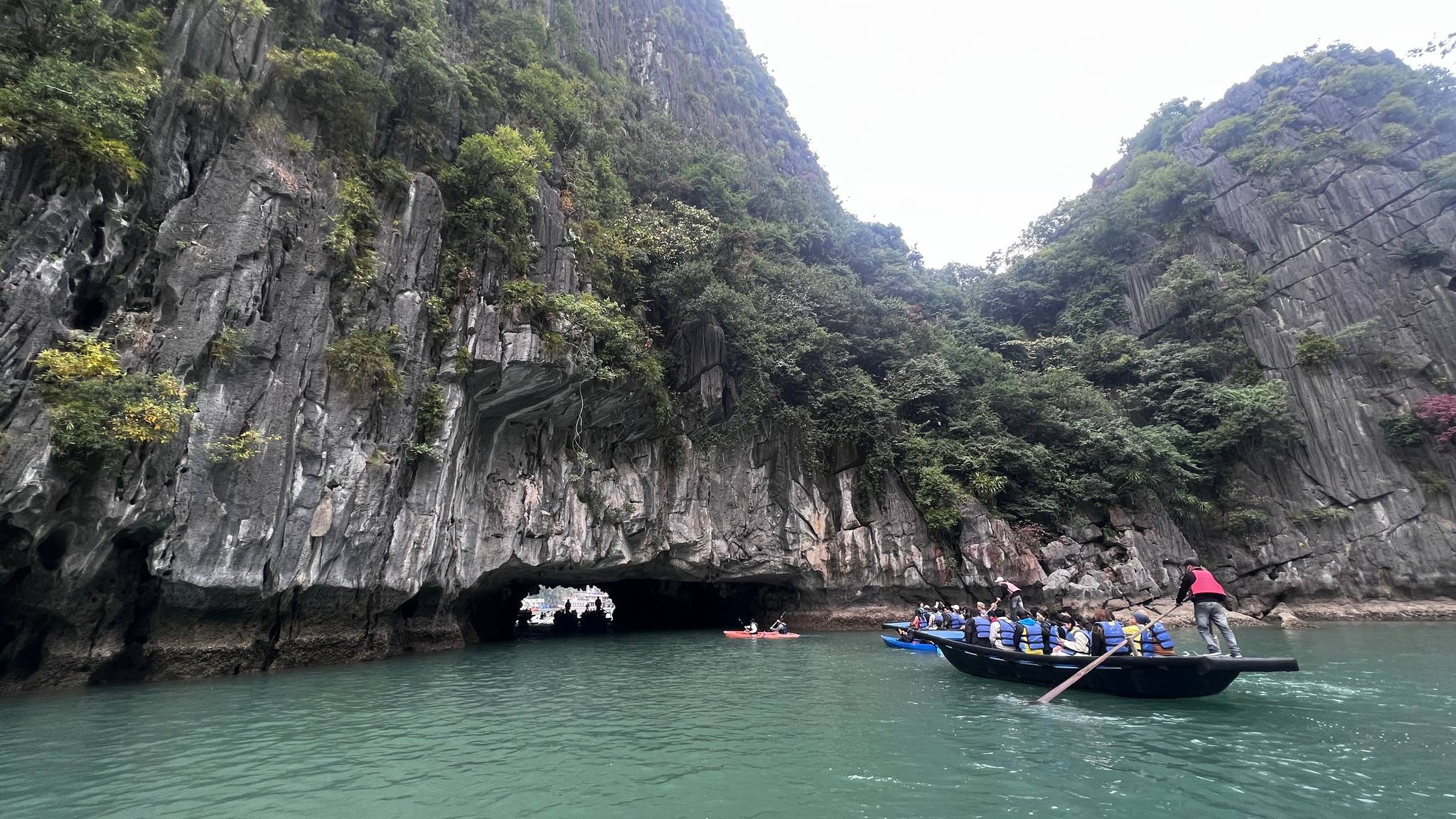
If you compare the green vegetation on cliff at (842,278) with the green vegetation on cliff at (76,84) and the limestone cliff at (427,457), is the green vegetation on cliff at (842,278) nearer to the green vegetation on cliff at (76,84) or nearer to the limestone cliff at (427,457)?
the limestone cliff at (427,457)

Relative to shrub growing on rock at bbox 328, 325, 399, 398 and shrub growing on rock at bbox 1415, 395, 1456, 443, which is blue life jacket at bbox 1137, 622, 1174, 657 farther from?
shrub growing on rock at bbox 1415, 395, 1456, 443

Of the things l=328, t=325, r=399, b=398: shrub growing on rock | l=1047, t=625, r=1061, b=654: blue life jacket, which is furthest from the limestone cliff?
l=1047, t=625, r=1061, b=654: blue life jacket

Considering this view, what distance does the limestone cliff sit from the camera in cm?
1016

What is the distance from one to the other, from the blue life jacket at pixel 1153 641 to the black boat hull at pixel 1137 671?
0.49m

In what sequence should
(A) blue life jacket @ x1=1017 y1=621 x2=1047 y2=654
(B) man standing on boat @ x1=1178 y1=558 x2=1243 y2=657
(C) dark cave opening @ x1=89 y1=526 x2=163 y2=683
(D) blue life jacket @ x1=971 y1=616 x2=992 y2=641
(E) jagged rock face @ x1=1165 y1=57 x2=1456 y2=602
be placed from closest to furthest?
(B) man standing on boat @ x1=1178 y1=558 x2=1243 y2=657
(C) dark cave opening @ x1=89 y1=526 x2=163 y2=683
(A) blue life jacket @ x1=1017 y1=621 x2=1047 y2=654
(D) blue life jacket @ x1=971 y1=616 x2=992 y2=641
(E) jagged rock face @ x1=1165 y1=57 x2=1456 y2=602

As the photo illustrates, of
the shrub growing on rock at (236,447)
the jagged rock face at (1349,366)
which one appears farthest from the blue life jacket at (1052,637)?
the jagged rock face at (1349,366)

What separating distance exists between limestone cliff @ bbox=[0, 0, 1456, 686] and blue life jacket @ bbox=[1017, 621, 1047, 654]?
8684mm

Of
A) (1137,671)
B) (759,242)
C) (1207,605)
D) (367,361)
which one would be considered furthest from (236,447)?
(759,242)

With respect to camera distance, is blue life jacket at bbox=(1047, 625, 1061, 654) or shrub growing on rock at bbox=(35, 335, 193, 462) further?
blue life jacket at bbox=(1047, 625, 1061, 654)

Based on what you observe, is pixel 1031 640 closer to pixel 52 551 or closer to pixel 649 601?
pixel 52 551

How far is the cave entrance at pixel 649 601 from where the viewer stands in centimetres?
2236

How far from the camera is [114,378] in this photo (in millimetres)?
9484

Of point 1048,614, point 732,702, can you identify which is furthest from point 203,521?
point 1048,614

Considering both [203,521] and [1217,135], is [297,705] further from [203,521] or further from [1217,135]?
[1217,135]
